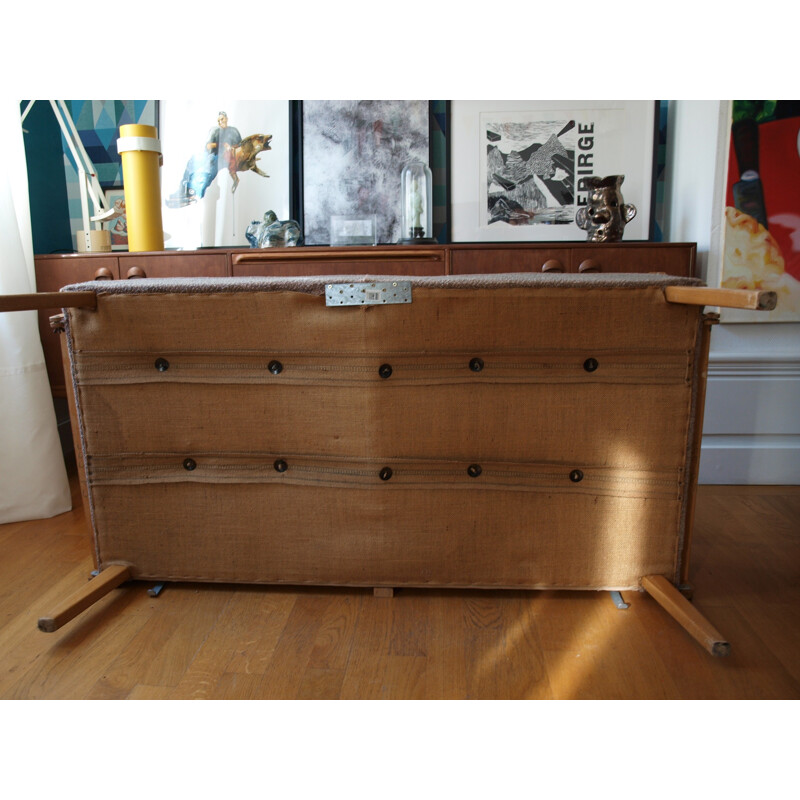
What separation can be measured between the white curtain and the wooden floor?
37cm

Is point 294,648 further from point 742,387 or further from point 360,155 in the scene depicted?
point 360,155

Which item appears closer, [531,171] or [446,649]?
[446,649]

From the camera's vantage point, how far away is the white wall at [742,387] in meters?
2.25

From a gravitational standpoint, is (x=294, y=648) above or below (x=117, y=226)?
below

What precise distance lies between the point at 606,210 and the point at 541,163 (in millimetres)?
397

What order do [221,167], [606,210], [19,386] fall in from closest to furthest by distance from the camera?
[19,386] < [606,210] < [221,167]

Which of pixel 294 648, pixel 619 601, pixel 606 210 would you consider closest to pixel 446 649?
pixel 294 648

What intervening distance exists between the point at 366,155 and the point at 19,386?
4.75 feet

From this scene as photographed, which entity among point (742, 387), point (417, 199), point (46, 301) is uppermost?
point (417, 199)

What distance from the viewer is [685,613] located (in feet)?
4.25

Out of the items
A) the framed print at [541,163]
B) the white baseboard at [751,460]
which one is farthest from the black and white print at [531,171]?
the white baseboard at [751,460]

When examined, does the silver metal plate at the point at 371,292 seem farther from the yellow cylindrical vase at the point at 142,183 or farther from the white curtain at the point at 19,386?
the yellow cylindrical vase at the point at 142,183

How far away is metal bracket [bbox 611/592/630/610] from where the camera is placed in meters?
1.44

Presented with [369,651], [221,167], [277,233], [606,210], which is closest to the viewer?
[369,651]
